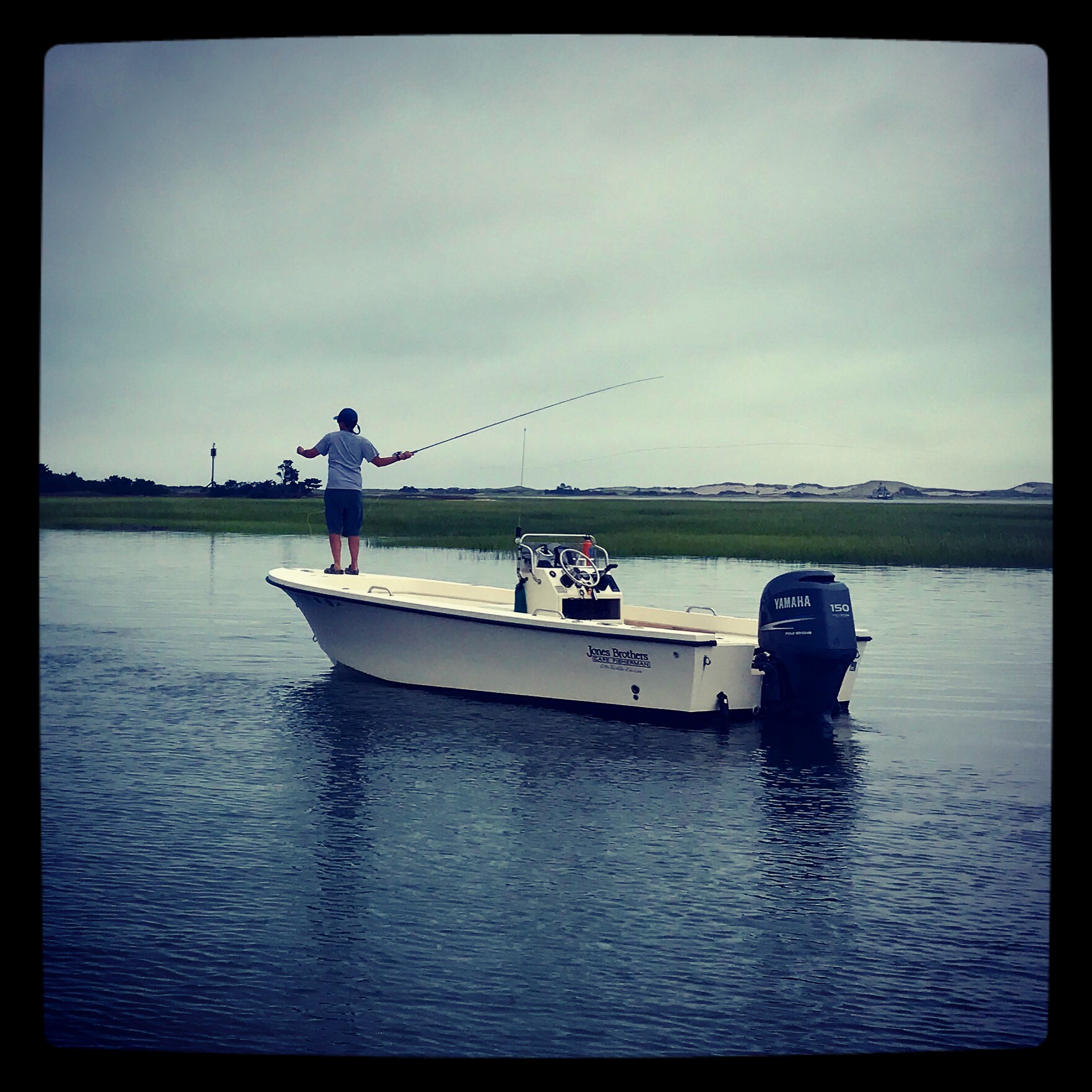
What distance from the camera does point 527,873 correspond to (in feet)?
19.7

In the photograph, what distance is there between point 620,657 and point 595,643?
0.24 metres

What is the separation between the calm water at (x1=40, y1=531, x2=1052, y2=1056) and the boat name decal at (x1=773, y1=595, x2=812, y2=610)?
3.59ft

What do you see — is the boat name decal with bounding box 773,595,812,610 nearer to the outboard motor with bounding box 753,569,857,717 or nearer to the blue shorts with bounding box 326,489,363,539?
the outboard motor with bounding box 753,569,857,717

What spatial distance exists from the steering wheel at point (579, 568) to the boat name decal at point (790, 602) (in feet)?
5.92

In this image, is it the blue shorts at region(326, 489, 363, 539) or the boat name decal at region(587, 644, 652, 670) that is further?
the blue shorts at region(326, 489, 363, 539)

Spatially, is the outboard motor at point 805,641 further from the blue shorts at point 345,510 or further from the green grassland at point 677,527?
the green grassland at point 677,527

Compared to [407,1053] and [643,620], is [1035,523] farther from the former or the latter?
[407,1053]

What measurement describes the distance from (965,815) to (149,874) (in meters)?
4.73

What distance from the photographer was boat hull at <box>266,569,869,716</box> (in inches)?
360

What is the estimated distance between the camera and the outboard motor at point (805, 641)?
8.64 meters

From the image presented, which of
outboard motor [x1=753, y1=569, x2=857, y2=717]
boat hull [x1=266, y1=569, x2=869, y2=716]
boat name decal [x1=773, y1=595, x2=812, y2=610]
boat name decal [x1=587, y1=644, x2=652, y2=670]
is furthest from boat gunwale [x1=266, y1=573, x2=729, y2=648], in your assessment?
boat name decal [x1=773, y1=595, x2=812, y2=610]

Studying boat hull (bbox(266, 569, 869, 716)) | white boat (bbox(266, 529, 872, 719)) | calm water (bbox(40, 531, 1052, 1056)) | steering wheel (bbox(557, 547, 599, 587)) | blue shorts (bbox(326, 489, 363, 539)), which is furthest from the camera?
blue shorts (bbox(326, 489, 363, 539))
